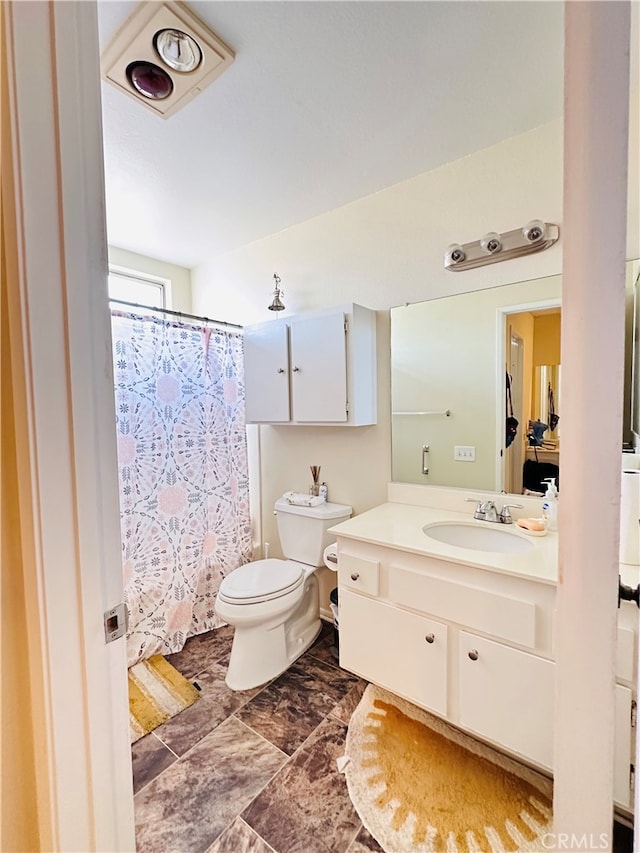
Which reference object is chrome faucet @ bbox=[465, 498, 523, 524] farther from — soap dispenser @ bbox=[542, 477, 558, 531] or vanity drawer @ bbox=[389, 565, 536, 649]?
vanity drawer @ bbox=[389, 565, 536, 649]

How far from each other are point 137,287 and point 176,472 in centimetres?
138

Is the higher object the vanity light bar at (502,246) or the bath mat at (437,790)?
the vanity light bar at (502,246)

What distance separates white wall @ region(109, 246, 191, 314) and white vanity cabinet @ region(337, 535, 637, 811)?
218 centimetres

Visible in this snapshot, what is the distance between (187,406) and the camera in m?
2.12

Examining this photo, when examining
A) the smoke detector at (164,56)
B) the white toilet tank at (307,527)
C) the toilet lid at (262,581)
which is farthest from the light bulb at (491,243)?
the toilet lid at (262,581)

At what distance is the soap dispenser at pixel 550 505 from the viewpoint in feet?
4.65

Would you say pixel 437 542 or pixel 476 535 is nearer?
pixel 437 542

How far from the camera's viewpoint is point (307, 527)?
2010mm

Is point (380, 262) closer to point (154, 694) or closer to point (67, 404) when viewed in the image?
point (67, 404)

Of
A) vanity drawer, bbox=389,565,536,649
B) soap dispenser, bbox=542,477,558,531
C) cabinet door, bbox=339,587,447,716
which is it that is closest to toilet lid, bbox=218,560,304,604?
cabinet door, bbox=339,587,447,716

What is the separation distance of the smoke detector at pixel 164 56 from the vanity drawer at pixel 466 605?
5.92ft

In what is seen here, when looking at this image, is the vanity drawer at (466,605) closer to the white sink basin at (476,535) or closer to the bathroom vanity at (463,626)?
the bathroom vanity at (463,626)

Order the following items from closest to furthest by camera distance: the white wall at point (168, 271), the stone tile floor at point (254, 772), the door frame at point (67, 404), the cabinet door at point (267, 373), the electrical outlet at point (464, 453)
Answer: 1. the door frame at point (67, 404)
2. the stone tile floor at point (254, 772)
3. the electrical outlet at point (464, 453)
4. the cabinet door at point (267, 373)
5. the white wall at point (168, 271)

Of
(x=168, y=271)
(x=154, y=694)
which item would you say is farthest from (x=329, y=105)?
(x=154, y=694)
